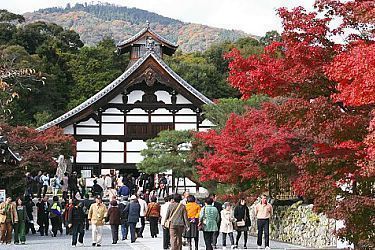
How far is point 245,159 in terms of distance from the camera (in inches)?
853

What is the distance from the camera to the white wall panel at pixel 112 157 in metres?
41.1

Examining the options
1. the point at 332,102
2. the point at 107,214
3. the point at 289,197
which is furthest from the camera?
the point at 289,197

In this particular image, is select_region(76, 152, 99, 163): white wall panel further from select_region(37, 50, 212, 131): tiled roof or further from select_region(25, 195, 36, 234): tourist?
select_region(25, 195, 36, 234): tourist

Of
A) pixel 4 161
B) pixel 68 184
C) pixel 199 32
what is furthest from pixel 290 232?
pixel 199 32

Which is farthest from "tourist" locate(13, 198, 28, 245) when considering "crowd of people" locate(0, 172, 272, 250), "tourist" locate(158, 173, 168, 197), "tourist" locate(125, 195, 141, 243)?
"tourist" locate(158, 173, 168, 197)

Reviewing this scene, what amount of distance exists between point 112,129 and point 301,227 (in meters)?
21.5

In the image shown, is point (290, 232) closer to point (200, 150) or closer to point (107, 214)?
point (107, 214)

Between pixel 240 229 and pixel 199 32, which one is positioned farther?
pixel 199 32

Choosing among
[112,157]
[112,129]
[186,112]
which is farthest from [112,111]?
[186,112]

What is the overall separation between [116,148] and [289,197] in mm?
18318

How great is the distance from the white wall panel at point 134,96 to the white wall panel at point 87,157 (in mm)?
3627

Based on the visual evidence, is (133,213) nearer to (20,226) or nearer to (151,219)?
(151,219)

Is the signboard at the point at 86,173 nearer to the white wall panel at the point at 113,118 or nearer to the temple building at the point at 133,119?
the temple building at the point at 133,119

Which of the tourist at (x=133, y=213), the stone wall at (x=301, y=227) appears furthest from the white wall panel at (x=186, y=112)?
the tourist at (x=133, y=213)
